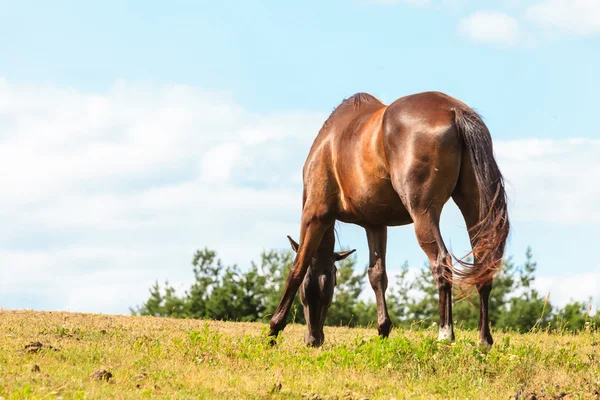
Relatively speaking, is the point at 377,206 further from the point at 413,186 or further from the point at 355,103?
the point at 355,103

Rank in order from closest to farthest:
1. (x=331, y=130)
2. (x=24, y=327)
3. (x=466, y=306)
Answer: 1. (x=331, y=130)
2. (x=24, y=327)
3. (x=466, y=306)

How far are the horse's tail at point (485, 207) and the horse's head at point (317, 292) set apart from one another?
8.38 ft

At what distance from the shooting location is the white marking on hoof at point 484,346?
768 cm

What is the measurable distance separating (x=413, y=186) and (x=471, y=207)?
78 cm

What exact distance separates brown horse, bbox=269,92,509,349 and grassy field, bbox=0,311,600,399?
49 cm

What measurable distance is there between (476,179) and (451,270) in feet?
3.26

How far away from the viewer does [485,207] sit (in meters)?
7.81

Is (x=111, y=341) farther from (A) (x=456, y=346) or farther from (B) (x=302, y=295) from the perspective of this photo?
(A) (x=456, y=346)

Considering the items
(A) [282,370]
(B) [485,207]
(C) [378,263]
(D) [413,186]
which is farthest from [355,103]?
(A) [282,370]

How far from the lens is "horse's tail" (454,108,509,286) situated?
25.2 ft

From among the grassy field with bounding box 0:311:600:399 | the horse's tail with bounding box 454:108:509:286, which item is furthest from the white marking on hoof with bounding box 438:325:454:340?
A: the horse's tail with bounding box 454:108:509:286

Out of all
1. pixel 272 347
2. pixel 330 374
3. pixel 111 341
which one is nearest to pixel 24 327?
pixel 111 341

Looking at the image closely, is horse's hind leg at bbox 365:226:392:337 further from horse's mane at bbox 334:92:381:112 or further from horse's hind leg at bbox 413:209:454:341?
horse's mane at bbox 334:92:381:112

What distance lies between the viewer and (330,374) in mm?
7191
